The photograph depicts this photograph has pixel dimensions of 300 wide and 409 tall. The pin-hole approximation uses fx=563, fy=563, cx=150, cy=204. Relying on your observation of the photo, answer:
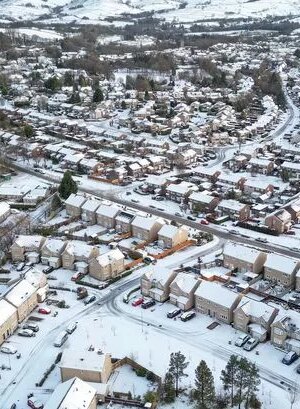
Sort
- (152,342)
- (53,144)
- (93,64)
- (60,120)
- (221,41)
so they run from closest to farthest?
1. (152,342)
2. (53,144)
3. (60,120)
4. (93,64)
5. (221,41)

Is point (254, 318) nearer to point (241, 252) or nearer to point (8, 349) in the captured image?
point (241, 252)

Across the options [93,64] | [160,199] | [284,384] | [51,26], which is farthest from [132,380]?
[51,26]

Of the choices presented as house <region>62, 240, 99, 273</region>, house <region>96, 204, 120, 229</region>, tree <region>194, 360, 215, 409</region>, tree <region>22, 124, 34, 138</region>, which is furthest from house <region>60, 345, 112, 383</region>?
tree <region>22, 124, 34, 138</region>

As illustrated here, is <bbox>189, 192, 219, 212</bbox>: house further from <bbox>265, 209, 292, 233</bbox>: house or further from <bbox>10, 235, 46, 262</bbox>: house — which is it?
<bbox>10, 235, 46, 262</bbox>: house

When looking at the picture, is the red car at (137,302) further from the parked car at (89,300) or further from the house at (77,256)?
the house at (77,256)

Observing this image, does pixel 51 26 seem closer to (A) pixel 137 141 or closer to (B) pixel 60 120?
(B) pixel 60 120

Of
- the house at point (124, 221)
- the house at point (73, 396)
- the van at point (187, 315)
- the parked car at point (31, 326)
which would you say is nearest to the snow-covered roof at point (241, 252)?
the van at point (187, 315)
